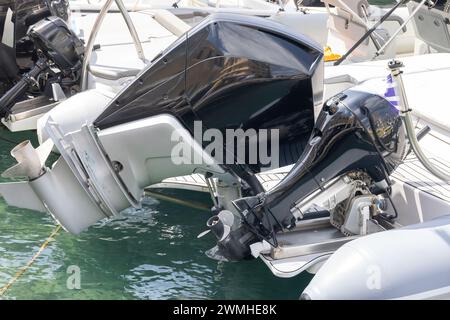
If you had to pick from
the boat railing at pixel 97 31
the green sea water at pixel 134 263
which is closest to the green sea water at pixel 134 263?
the green sea water at pixel 134 263

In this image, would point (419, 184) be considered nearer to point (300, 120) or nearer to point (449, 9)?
point (300, 120)

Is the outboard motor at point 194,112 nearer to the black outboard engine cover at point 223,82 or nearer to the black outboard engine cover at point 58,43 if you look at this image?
the black outboard engine cover at point 223,82

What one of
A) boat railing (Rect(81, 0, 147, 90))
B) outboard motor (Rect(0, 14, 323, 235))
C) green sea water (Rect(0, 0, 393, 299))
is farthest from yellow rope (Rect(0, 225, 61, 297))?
boat railing (Rect(81, 0, 147, 90))

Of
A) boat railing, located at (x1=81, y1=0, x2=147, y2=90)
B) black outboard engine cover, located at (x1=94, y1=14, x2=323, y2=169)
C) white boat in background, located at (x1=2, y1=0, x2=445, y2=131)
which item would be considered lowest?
black outboard engine cover, located at (x1=94, y1=14, x2=323, y2=169)

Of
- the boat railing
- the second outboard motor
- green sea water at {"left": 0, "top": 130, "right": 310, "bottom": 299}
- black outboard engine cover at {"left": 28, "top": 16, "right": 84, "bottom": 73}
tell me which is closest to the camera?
the second outboard motor

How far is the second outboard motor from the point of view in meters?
2.91

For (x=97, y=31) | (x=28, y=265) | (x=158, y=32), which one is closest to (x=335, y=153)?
(x=28, y=265)

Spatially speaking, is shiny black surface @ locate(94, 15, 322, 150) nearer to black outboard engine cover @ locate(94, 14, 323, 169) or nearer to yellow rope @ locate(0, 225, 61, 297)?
black outboard engine cover @ locate(94, 14, 323, 169)

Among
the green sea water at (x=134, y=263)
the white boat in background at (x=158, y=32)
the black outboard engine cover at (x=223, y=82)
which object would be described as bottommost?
the green sea water at (x=134, y=263)

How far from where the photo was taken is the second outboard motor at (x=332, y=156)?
2.91 metres

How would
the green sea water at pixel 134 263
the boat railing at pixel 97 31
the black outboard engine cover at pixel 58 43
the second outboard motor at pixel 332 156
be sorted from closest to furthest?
the second outboard motor at pixel 332 156
the green sea water at pixel 134 263
the boat railing at pixel 97 31
the black outboard engine cover at pixel 58 43

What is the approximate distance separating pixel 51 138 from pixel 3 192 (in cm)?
35

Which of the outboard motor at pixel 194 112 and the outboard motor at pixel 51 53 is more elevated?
the outboard motor at pixel 51 53

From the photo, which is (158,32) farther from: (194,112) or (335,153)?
(335,153)
